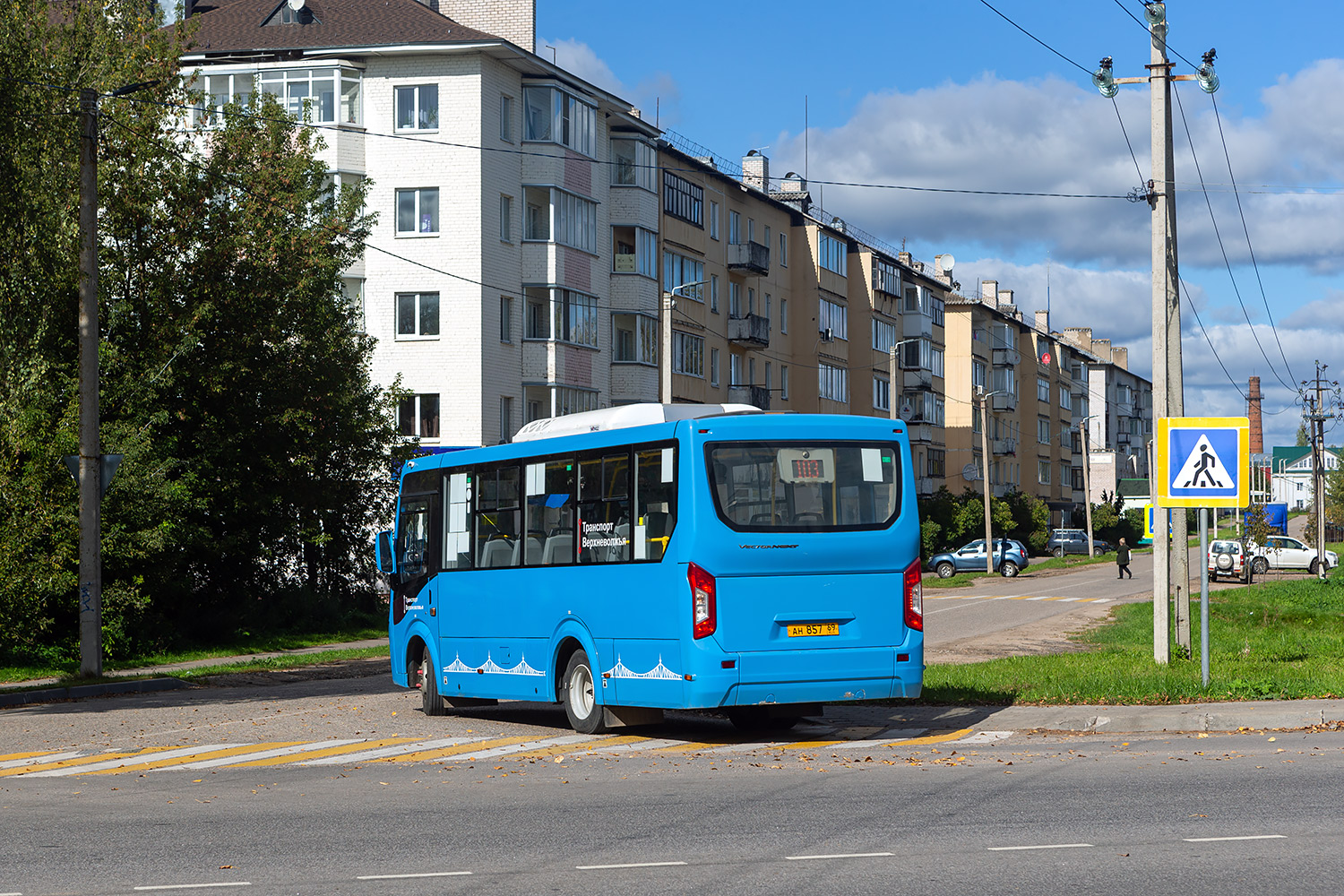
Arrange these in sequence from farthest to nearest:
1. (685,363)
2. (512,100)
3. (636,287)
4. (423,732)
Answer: (685,363) < (636,287) < (512,100) < (423,732)

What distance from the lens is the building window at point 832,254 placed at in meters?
73.3

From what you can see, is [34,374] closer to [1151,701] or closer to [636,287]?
[1151,701]

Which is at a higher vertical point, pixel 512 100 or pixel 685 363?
pixel 512 100

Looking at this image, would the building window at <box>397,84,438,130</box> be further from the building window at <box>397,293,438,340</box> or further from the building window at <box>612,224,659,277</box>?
the building window at <box>612,224,659,277</box>

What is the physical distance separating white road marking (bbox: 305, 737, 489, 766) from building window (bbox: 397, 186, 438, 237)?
113 ft

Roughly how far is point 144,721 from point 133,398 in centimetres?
1243

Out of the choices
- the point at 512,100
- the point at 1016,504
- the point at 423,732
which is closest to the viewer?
the point at 423,732

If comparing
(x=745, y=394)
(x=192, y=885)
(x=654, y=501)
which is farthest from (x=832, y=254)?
(x=192, y=885)

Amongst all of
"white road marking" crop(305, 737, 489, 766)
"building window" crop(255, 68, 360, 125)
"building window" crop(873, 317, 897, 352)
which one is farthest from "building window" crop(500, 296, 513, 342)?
"building window" crop(873, 317, 897, 352)

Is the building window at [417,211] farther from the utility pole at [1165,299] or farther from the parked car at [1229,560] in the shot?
the parked car at [1229,560]

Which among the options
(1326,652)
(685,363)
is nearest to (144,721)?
(1326,652)

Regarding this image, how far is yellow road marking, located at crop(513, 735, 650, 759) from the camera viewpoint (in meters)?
13.4

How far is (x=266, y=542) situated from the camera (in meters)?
33.8

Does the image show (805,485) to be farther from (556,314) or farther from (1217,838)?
(556,314)
